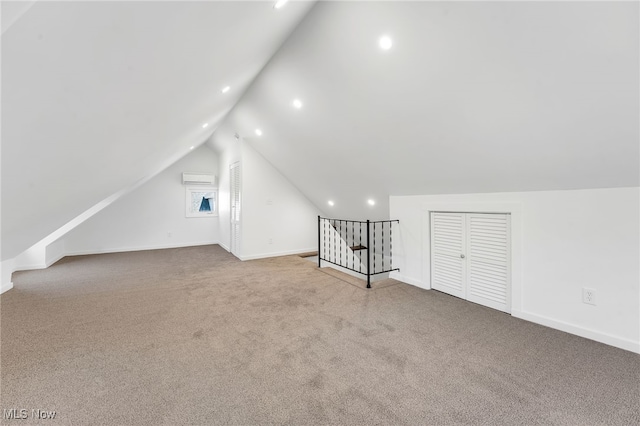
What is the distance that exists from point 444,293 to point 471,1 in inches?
120

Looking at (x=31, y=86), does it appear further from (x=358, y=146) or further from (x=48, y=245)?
(x=48, y=245)

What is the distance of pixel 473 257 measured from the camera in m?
3.24

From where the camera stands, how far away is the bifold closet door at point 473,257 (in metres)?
2.96

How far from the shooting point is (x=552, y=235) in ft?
8.33

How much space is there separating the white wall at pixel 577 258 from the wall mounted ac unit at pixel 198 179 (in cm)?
679

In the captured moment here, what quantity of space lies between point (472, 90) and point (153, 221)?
24.8 feet

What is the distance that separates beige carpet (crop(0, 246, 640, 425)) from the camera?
1.57 metres

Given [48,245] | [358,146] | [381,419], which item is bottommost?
[381,419]

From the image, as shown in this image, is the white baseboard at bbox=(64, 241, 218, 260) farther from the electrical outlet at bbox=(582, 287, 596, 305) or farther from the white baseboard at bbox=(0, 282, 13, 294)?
the electrical outlet at bbox=(582, 287, 596, 305)

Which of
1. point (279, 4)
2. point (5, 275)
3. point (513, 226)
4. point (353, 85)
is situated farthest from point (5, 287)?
point (513, 226)

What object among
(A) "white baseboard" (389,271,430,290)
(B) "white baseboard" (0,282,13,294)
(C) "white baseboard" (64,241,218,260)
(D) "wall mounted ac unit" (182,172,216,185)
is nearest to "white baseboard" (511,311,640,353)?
(A) "white baseboard" (389,271,430,290)

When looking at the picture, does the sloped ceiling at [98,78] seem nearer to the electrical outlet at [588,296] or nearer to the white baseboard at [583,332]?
the electrical outlet at [588,296]

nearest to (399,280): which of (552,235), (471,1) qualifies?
(552,235)

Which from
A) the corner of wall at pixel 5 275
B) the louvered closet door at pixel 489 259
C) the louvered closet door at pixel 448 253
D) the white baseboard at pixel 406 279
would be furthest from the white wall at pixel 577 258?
the corner of wall at pixel 5 275
